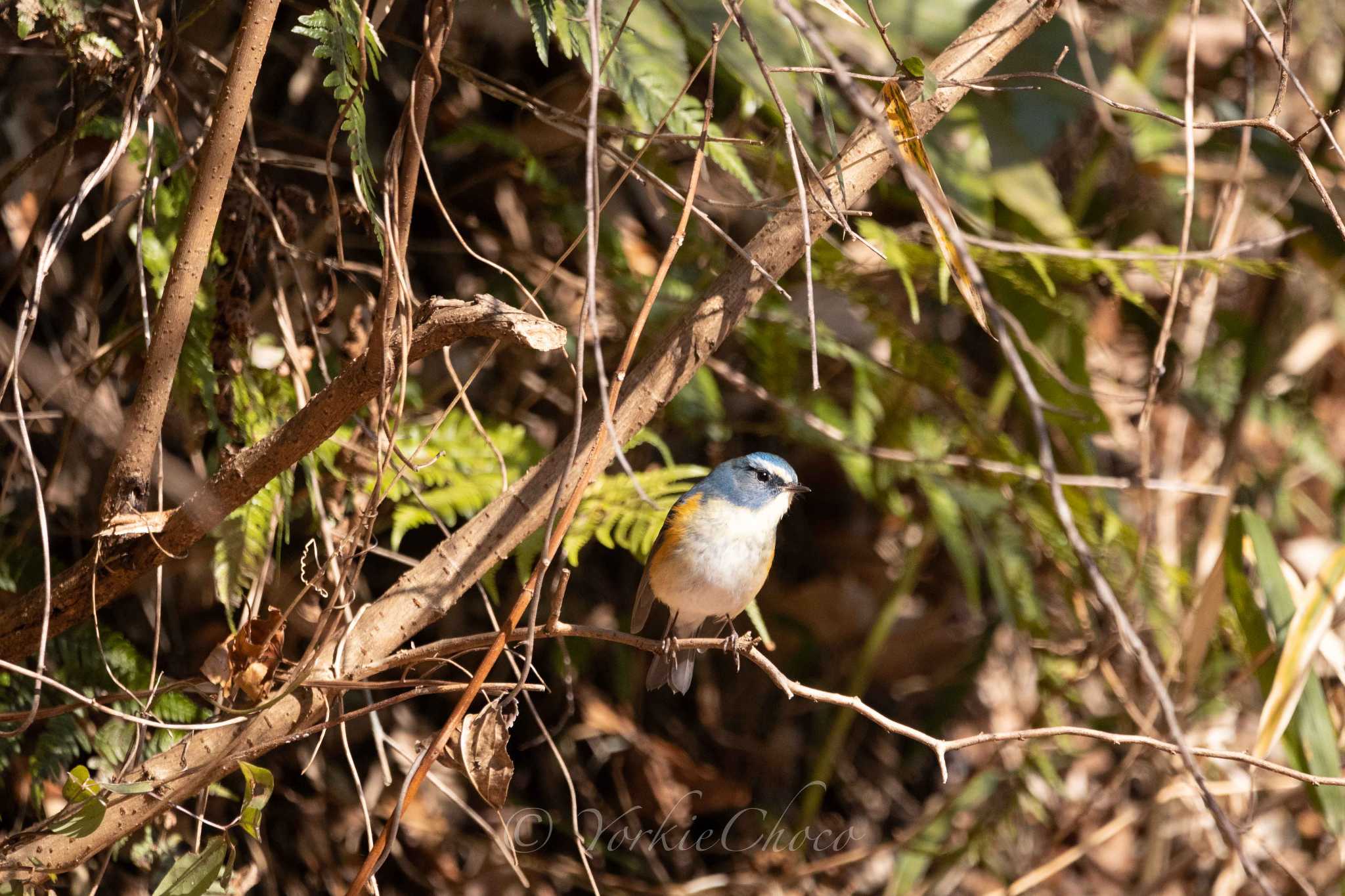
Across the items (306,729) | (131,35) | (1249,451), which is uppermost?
(131,35)

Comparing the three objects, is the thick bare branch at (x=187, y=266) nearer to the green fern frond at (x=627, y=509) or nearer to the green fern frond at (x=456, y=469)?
the green fern frond at (x=456, y=469)

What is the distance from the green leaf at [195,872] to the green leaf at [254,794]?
0.47 feet

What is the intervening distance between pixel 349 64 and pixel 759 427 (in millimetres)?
2414

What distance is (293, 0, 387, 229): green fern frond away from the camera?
2.29 m

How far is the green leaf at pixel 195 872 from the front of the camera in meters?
2.40

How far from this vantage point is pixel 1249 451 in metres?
7.13

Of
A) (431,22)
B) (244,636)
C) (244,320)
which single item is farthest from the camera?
(244,320)

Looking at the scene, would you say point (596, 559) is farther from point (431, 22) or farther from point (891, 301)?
point (431, 22)

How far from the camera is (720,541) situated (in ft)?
11.5

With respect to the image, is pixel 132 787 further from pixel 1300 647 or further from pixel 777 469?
pixel 1300 647

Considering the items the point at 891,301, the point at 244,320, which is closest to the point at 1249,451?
the point at 891,301

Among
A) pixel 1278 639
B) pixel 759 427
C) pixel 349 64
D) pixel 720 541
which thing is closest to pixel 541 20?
pixel 349 64

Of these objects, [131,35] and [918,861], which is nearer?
[131,35]

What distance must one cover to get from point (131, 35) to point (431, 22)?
1140mm
